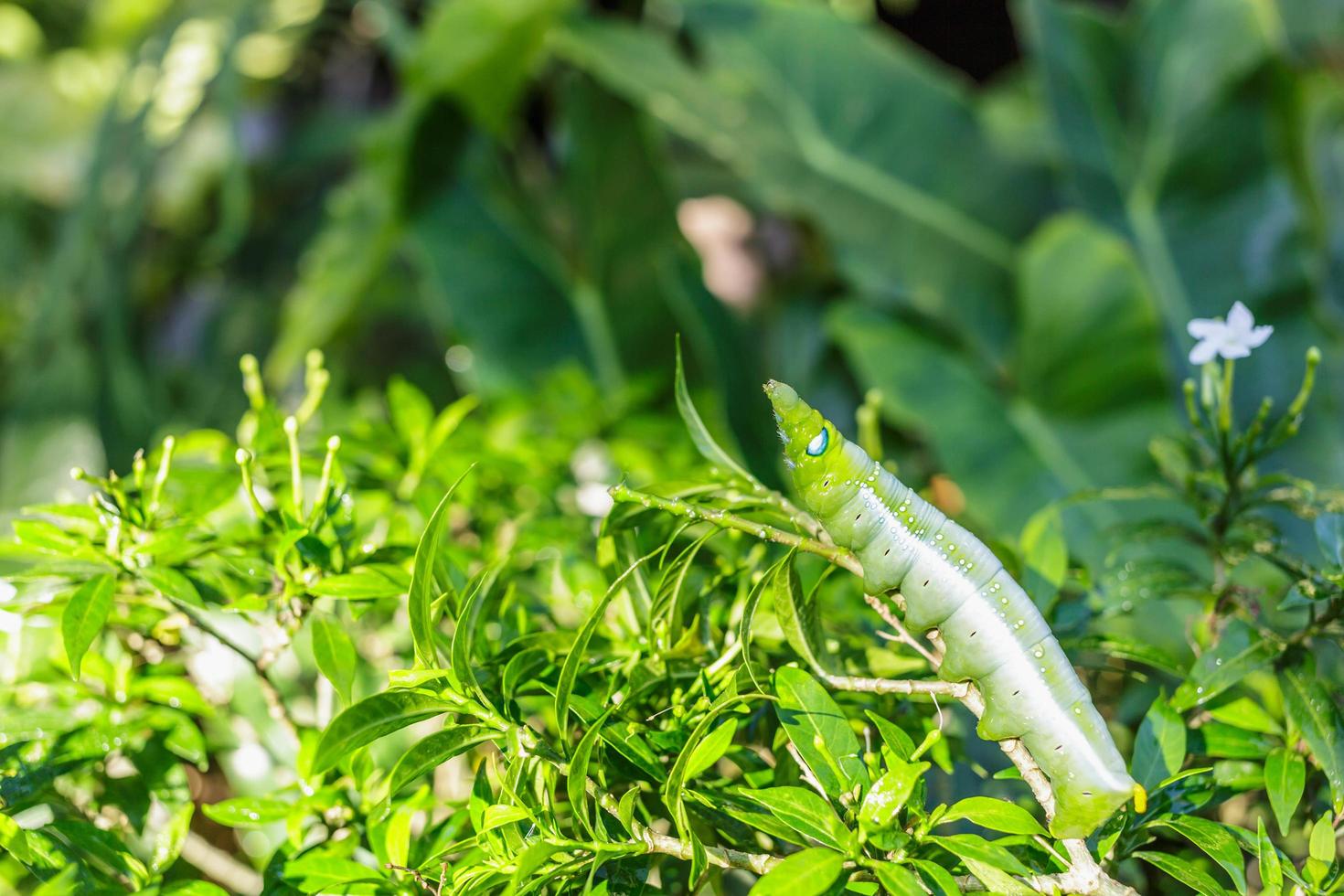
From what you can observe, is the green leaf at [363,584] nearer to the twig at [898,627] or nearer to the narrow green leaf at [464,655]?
the narrow green leaf at [464,655]

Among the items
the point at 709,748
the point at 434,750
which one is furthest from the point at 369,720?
the point at 709,748

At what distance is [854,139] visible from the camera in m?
1.36

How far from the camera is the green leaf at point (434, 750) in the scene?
1.31ft

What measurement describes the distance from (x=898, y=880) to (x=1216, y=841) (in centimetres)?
14

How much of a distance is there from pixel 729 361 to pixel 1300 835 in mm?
758

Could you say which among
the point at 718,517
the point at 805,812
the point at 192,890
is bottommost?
the point at 192,890

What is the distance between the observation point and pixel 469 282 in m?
1.33

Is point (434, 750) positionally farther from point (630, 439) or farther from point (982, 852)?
point (630, 439)

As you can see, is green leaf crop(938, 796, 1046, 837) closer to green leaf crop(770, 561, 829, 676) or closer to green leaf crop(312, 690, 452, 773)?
green leaf crop(770, 561, 829, 676)

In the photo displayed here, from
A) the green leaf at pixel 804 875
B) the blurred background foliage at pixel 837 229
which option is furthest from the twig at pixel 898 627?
the blurred background foliage at pixel 837 229

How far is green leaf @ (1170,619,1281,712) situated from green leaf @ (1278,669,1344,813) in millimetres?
15

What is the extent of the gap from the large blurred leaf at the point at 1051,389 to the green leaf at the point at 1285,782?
682 mm

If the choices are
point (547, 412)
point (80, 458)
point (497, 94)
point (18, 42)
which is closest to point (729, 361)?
point (547, 412)

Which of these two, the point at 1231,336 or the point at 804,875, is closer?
the point at 804,875
